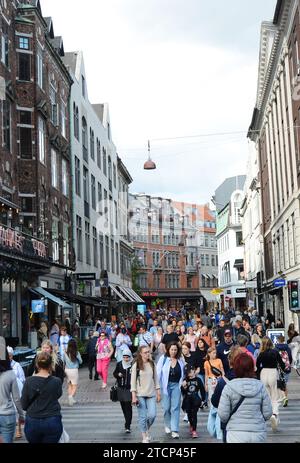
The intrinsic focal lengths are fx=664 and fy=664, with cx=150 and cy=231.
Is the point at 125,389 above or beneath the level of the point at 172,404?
above

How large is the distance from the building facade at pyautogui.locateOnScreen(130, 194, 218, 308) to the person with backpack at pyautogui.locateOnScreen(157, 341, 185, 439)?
80.9 metres

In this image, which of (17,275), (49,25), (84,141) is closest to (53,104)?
(49,25)

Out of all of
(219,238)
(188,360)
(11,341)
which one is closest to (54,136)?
(11,341)

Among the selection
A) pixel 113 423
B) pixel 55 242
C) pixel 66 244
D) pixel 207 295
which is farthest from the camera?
pixel 207 295

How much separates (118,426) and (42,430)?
19.0 ft

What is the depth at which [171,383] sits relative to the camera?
36.9 feet

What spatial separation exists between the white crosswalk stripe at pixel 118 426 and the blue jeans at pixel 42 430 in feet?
13.4

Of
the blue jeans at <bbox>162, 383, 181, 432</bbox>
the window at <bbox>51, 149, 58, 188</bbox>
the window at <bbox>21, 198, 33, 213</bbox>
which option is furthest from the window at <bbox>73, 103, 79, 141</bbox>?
the blue jeans at <bbox>162, 383, 181, 432</bbox>

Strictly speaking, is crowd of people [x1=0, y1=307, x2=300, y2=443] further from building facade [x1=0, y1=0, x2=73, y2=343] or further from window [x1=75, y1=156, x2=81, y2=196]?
window [x1=75, y1=156, x2=81, y2=196]

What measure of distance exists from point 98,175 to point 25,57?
21766 millimetres

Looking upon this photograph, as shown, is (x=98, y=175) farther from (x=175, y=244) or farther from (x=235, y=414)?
(x=175, y=244)

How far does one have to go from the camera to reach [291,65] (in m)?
31.8

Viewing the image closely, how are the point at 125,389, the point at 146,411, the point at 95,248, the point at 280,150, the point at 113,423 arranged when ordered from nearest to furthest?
the point at 146,411 → the point at 125,389 → the point at 113,423 → the point at 280,150 → the point at 95,248

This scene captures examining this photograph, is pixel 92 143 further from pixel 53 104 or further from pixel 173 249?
pixel 173 249
